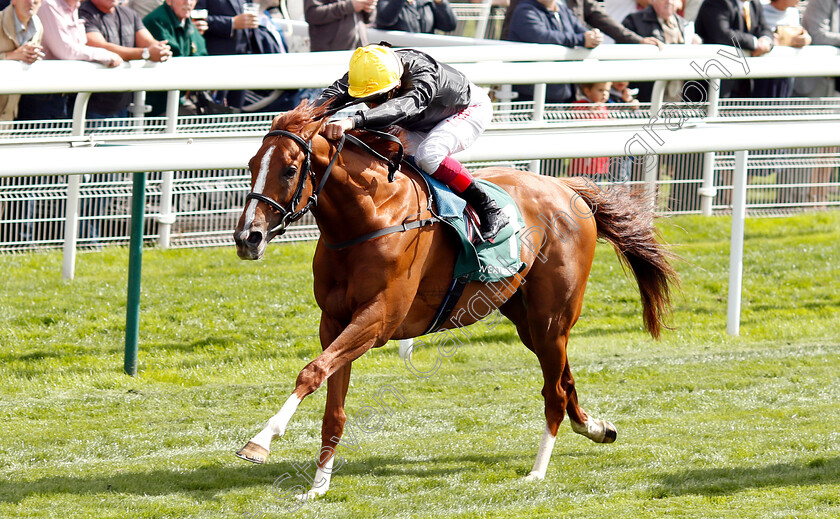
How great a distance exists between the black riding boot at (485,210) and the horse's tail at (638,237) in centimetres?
76

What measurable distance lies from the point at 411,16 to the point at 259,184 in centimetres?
638

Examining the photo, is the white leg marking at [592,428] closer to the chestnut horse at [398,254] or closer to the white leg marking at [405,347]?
the chestnut horse at [398,254]

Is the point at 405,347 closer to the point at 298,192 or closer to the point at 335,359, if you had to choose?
the point at 335,359

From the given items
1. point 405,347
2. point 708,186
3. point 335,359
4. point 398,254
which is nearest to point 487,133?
point 405,347

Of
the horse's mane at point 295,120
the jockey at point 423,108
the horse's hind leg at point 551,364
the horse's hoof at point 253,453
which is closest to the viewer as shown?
the horse's hoof at point 253,453

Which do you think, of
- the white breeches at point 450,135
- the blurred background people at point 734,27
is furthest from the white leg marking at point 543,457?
the blurred background people at point 734,27

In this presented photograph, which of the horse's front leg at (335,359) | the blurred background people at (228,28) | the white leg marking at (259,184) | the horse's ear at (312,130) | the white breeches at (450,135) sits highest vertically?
the horse's ear at (312,130)

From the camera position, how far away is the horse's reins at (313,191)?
382 centimetres

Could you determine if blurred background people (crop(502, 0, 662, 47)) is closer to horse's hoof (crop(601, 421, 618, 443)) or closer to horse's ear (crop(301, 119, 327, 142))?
horse's hoof (crop(601, 421, 618, 443))

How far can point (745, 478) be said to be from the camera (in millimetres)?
4555

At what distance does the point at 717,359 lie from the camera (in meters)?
6.68

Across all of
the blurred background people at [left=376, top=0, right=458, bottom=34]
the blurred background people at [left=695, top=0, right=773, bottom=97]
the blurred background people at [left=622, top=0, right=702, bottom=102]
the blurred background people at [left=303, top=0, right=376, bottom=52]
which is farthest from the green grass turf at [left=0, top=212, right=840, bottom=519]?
the blurred background people at [left=376, top=0, right=458, bottom=34]

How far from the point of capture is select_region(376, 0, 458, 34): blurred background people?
9.71m

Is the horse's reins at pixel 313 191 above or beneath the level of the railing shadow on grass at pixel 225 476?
above
